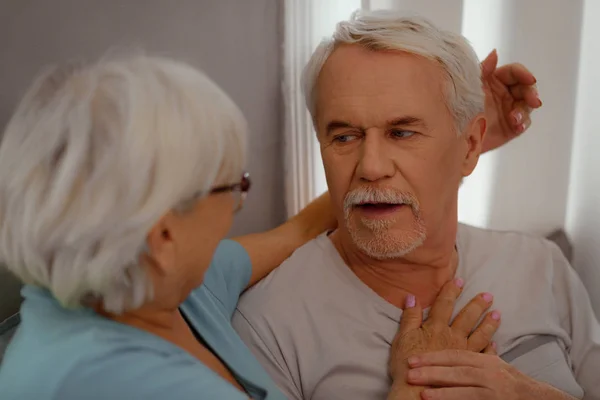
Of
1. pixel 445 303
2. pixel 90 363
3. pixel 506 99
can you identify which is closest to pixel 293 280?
pixel 445 303

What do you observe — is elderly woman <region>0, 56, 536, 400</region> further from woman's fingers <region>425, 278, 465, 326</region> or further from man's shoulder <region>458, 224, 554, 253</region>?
man's shoulder <region>458, 224, 554, 253</region>

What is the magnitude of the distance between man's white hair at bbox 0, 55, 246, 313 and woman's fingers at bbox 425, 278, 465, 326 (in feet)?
2.34

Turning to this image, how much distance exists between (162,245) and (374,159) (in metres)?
0.57

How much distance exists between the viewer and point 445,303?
4.29 ft

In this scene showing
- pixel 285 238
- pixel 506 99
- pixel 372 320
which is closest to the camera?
pixel 372 320

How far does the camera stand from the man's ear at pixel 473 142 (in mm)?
1383

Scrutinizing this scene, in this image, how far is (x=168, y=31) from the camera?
153 centimetres

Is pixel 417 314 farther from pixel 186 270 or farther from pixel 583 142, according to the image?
pixel 583 142

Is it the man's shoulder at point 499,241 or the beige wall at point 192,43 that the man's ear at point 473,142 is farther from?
the beige wall at point 192,43

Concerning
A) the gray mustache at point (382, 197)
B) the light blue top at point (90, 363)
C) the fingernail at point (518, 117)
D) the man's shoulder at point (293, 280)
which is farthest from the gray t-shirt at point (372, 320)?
the light blue top at point (90, 363)

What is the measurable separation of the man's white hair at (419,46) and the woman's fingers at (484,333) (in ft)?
1.46

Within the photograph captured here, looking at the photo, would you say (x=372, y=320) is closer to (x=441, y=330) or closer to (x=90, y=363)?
(x=441, y=330)

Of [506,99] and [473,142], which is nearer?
[473,142]

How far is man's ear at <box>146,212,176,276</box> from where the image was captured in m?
0.77
